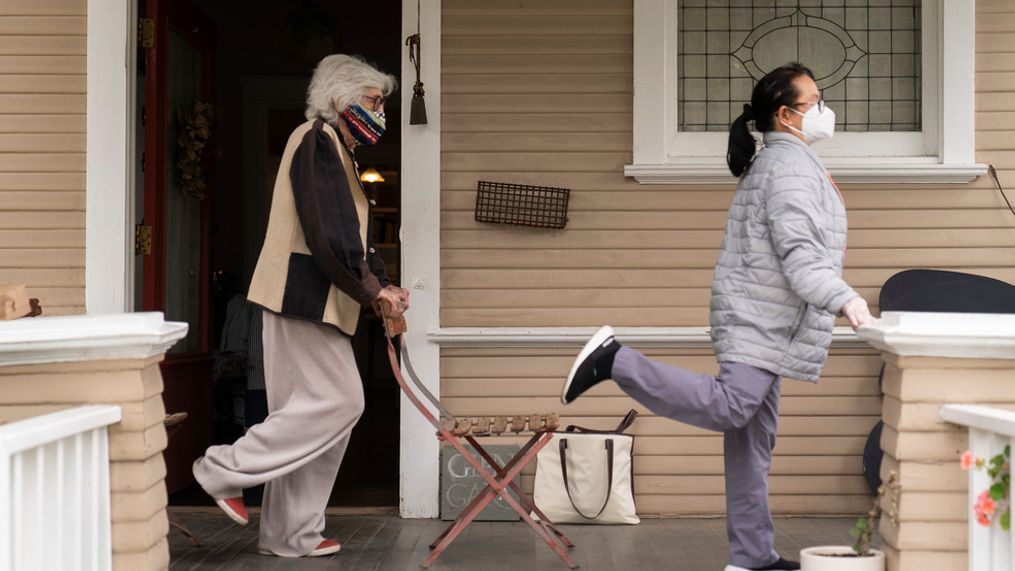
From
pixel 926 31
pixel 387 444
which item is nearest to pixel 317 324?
pixel 926 31

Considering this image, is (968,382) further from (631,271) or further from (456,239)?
(456,239)

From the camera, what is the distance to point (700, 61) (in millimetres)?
5098

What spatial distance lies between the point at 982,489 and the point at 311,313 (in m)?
2.29

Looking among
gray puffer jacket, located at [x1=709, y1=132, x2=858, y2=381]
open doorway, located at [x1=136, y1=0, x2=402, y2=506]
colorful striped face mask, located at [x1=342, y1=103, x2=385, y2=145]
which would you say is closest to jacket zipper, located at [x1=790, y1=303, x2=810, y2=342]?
gray puffer jacket, located at [x1=709, y1=132, x2=858, y2=381]

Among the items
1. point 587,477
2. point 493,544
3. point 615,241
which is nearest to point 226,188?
point 615,241

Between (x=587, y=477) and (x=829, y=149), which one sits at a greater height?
(x=829, y=149)

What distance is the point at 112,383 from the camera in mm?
2918

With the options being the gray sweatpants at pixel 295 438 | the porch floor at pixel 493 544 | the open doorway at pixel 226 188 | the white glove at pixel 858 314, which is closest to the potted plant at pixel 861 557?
the white glove at pixel 858 314

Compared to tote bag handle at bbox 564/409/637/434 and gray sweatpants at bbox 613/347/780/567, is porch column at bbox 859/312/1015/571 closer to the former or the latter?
gray sweatpants at bbox 613/347/780/567

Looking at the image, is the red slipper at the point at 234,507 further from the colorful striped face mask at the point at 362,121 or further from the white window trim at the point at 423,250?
the colorful striped face mask at the point at 362,121

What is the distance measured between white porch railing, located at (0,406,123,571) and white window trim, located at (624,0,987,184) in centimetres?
277

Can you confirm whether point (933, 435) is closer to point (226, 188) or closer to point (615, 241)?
point (615, 241)

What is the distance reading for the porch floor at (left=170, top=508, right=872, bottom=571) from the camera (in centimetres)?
414

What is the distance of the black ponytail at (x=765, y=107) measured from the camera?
3639 millimetres
